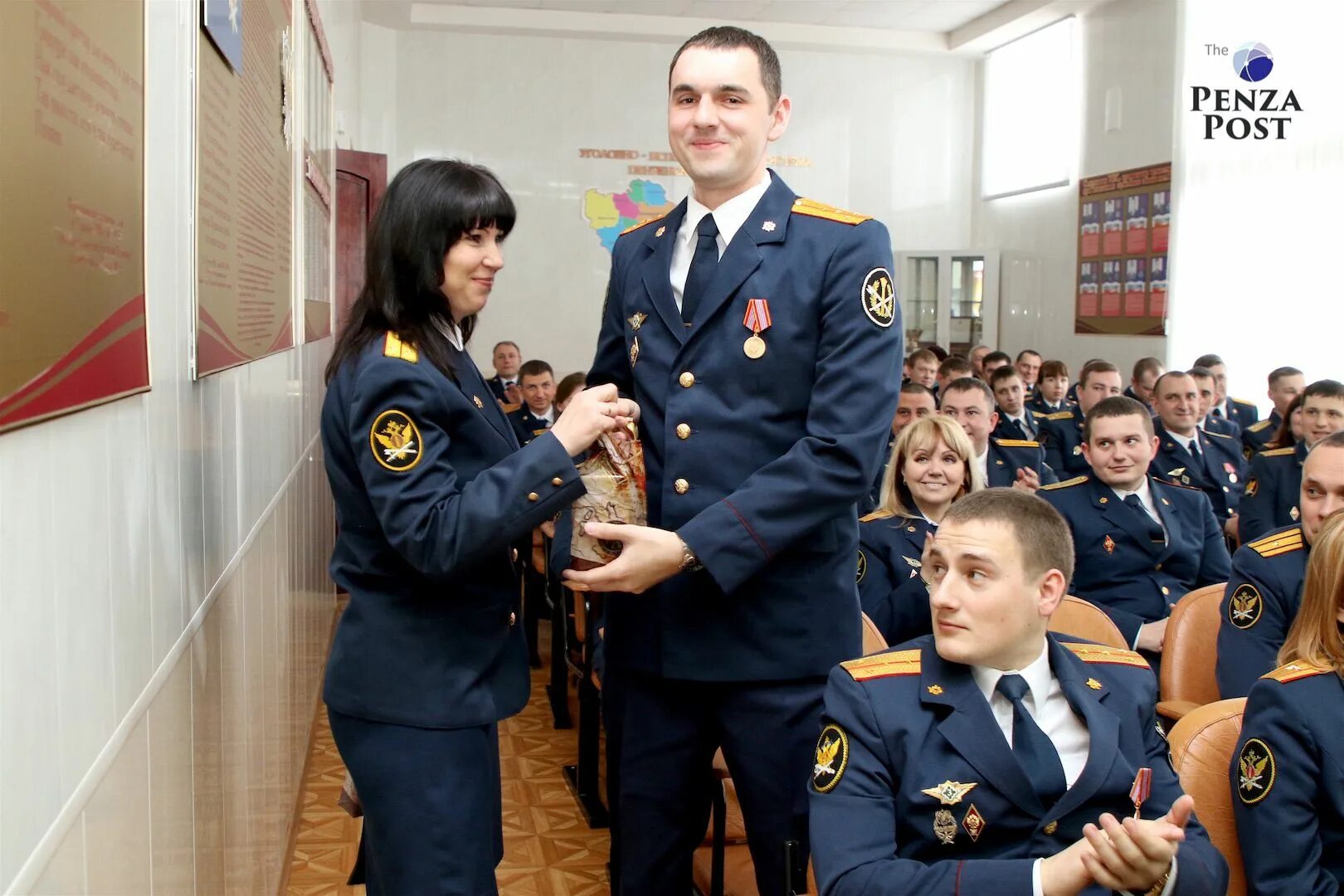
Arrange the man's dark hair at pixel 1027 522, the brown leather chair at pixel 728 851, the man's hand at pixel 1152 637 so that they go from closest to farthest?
the man's dark hair at pixel 1027 522, the brown leather chair at pixel 728 851, the man's hand at pixel 1152 637

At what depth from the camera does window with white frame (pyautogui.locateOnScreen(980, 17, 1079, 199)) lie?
10688 mm

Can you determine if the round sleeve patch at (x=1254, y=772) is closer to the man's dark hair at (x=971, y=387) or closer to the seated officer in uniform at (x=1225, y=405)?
the man's dark hair at (x=971, y=387)

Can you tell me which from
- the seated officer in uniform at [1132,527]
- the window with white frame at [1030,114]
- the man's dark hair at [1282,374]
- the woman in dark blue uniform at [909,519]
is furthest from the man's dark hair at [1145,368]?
the woman in dark blue uniform at [909,519]

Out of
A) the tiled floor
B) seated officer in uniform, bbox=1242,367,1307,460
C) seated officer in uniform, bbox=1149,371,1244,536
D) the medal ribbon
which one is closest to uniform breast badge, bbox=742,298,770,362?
the medal ribbon

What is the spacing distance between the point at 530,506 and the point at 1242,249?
8938mm

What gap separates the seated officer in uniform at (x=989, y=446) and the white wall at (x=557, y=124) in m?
6.22

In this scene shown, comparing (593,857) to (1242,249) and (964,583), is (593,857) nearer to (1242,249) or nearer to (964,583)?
(964,583)

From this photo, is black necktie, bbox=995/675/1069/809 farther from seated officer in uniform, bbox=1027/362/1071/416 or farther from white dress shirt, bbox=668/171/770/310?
seated officer in uniform, bbox=1027/362/1071/416

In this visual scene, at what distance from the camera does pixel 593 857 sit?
3412 mm

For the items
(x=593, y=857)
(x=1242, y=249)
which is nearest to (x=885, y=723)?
(x=593, y=857)

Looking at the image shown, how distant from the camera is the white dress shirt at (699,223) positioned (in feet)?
5.62

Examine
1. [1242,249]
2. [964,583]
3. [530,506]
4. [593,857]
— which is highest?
[1242,249]

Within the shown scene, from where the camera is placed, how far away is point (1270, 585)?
9.04 feet

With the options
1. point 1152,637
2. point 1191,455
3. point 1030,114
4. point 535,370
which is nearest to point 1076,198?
point 1030,114
